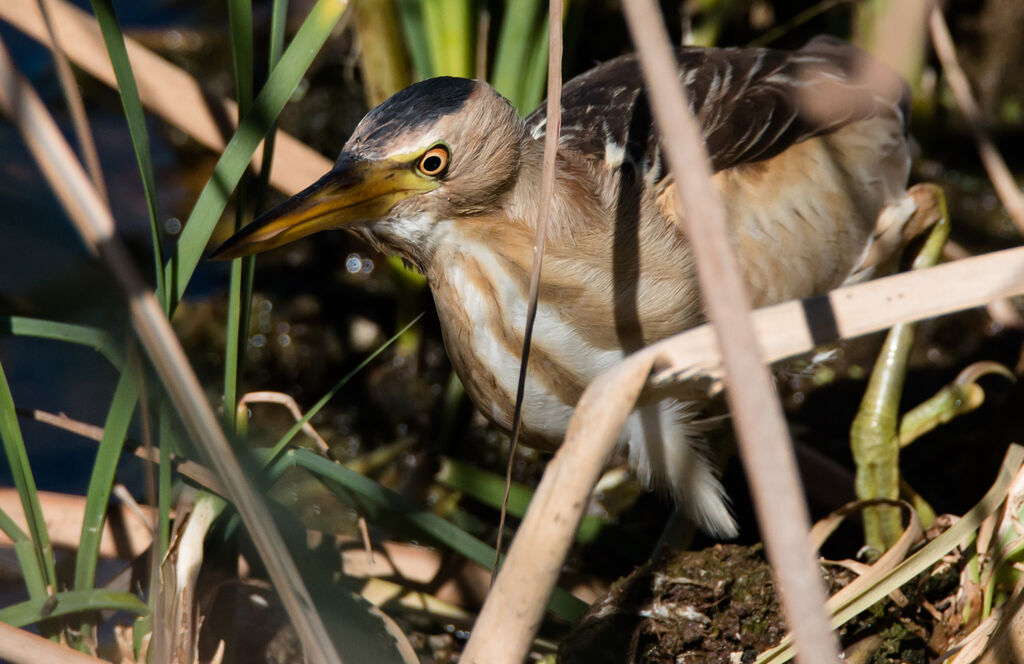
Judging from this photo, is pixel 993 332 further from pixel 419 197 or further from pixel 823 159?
pixel 419 197

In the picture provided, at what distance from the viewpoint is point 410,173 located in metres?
1.12

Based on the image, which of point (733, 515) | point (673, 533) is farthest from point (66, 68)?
point (733, 515)

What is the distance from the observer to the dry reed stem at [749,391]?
61 cm

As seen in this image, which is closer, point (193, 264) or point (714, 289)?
point (714, 289)

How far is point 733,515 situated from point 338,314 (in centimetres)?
99

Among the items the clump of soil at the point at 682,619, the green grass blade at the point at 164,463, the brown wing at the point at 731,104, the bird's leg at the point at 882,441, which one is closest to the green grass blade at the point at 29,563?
the green grass blade at the point at 164,463

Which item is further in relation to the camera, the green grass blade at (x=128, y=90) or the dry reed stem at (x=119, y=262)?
the green grass blade at (x=128, y=90)

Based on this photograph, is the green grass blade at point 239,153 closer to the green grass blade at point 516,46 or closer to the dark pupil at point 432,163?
the dark pupil at point 432,163

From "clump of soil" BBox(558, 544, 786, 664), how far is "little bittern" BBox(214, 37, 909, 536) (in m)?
0.19

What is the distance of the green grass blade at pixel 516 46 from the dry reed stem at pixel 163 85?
38cm

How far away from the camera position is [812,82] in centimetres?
169

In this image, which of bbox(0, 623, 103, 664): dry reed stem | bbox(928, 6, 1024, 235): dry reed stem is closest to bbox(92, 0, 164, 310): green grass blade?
bbox(0, 623, 103, 664): dry reed stem

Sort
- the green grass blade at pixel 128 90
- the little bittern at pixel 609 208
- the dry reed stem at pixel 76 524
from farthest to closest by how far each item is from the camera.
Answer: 1. the dry reed stem at pixel 76 524
2. the little bittern at pixel 609 208
3. the green grass blade at pixel 128 90

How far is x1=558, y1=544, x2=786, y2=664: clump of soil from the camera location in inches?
48.4
